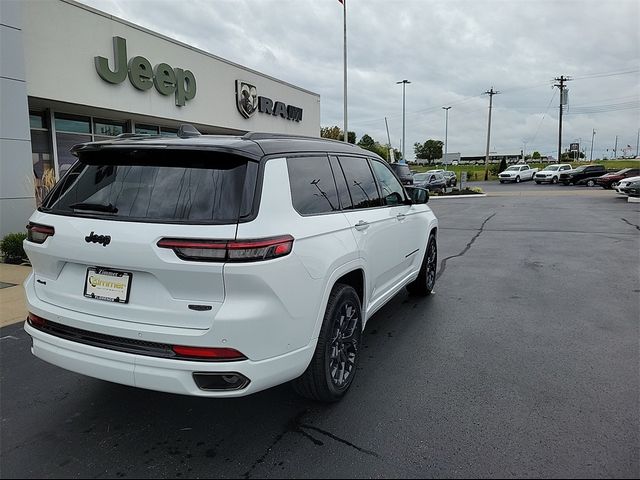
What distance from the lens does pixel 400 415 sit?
10.1 feet

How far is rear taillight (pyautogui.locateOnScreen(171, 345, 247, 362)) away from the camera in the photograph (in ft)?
7.96

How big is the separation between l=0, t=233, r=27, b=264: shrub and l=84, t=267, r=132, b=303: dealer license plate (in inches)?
254

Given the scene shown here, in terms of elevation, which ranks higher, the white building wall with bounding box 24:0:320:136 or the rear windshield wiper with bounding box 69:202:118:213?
the white building wall with bounding box 24:0:320:136

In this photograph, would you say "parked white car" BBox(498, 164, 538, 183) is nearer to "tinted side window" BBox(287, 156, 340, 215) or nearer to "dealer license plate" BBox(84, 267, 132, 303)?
"tinted side window" BBox(287, 156, 340, 215)

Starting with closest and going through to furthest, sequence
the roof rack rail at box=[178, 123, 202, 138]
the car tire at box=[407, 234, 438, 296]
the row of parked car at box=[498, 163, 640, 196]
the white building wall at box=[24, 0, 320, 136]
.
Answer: the roof rack rail at box=[178, 123, 202, 138]
the car tire at box=[407, 234, 438, 296]
the white building wall at box=[24, 0, 320, 136]
the row of parked car at box=[498, 163, 640, 196]

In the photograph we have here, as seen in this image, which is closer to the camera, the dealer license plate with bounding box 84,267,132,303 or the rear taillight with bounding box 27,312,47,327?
the dealer license plate with bounding box 84,267,132,303

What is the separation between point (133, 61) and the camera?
45.1 ft

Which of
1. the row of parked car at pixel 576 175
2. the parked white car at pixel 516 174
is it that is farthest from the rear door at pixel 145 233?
the parked white car at pixel 516 174

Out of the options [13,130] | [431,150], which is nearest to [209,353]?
[13,130]

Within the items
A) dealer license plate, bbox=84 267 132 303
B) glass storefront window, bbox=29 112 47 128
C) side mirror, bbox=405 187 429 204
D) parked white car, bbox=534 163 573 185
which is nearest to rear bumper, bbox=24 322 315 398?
dealer license plate, bbox=84 267 132 303

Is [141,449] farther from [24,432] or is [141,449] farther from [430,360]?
[430,360]

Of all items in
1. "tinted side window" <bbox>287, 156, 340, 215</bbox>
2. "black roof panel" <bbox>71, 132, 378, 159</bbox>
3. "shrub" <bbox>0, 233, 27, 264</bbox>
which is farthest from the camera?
"shrub" <bbox>0, 233, 27, 264</bbox>

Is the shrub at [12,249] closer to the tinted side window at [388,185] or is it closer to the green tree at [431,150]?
the tinted side window at [388,185]

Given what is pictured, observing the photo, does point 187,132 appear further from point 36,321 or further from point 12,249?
point 12,249
